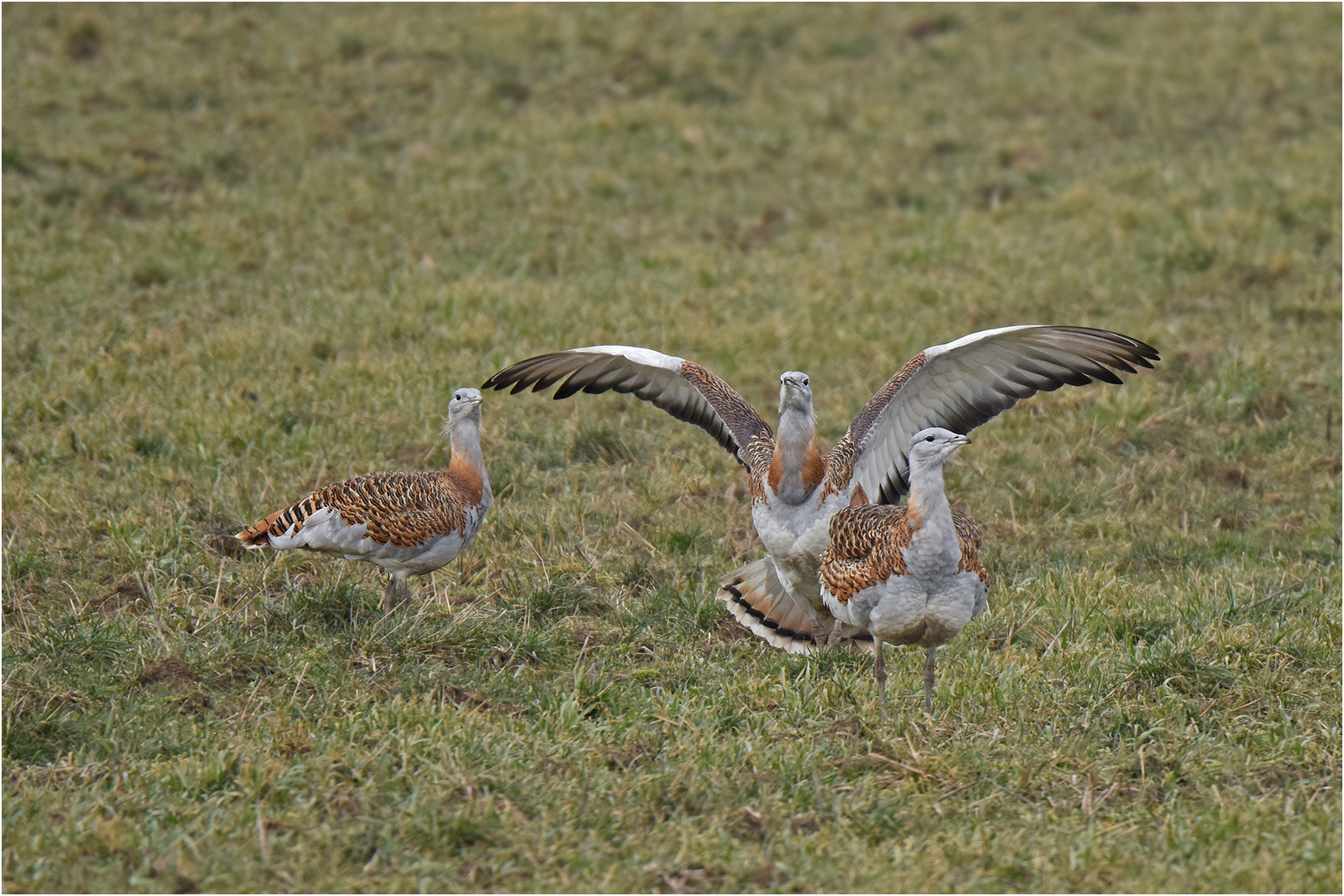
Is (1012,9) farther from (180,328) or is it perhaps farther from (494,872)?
(494,872)

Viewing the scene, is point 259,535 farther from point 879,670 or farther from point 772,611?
point 879,670

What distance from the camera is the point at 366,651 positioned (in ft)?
20.0

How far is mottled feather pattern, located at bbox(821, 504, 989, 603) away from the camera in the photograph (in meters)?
5.64

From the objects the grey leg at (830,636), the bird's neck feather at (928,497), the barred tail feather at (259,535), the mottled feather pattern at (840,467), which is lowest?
the grey leg at (830,636)

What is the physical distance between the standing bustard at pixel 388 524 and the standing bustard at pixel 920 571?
1.89 meters

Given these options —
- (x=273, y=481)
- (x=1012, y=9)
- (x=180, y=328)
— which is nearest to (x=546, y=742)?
(x=273, y=481)

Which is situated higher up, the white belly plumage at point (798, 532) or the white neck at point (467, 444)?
the white neck at point (467, 444)

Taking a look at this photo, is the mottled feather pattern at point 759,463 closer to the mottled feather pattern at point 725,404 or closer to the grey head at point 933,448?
the mottled feather pattern at point 725,404

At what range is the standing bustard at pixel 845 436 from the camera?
649 cm

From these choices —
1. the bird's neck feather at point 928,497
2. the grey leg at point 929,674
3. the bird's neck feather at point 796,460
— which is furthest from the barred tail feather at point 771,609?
the bird's neck feather at point 928,497

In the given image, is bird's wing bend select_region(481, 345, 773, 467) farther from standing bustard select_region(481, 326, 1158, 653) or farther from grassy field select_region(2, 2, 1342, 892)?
grassy field select_region(2, 2, 1342, 892)

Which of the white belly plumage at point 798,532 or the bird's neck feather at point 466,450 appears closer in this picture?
the white belly plumage at point 798,532

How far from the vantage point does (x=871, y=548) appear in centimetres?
578

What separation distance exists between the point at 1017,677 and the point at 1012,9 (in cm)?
1348
